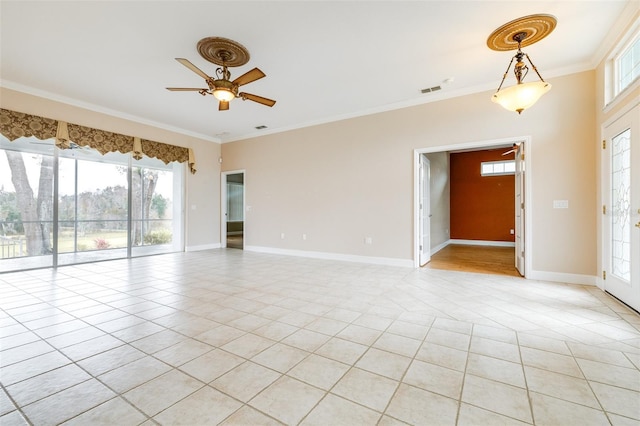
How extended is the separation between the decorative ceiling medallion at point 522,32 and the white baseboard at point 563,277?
3157 millimetres

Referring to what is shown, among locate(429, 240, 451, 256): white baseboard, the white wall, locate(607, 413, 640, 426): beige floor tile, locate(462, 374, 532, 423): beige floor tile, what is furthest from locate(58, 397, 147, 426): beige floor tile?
locate(429, 240, 451, 256): white baseboard

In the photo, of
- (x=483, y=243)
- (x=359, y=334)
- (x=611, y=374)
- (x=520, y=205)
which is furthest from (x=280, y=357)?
(x=483, y=243)

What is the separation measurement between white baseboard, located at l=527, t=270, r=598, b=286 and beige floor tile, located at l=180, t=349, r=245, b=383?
4392 mm

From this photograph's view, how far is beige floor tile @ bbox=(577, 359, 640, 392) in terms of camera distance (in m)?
1.65

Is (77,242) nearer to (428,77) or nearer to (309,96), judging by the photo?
(309,96)

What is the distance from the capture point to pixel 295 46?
3.35m

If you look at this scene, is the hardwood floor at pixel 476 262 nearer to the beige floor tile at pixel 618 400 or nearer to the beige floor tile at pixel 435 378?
the beige floor tile at pixel 618 400

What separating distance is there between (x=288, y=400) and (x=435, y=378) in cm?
92

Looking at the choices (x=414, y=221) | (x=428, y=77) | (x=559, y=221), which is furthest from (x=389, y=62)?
(x=559, y=221)

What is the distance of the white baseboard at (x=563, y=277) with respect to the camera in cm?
379

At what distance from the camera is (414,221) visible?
16.3 feet

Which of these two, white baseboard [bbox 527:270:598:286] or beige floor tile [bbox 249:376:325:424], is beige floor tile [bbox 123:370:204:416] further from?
white baseboard [bbox 527:270:598:286]

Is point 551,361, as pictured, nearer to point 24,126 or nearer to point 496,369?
point 496,369

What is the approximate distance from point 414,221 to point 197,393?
4274 millimetres
